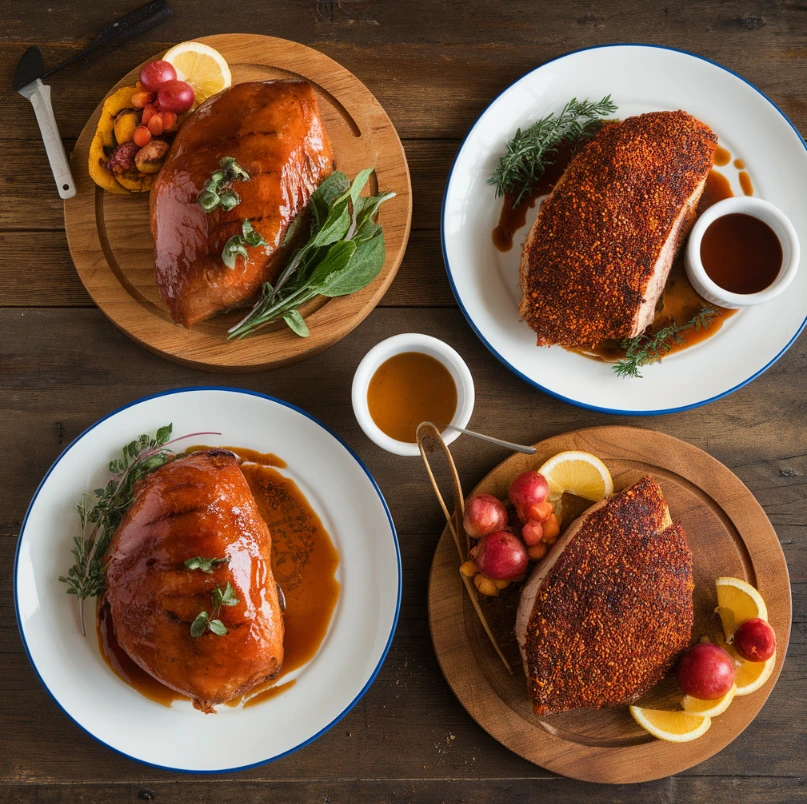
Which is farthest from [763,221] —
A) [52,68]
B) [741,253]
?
[52,68]

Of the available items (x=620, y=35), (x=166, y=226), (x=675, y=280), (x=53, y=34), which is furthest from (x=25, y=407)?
(x=620, y=35)

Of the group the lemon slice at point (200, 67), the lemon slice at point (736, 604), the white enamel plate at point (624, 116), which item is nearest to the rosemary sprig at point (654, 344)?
the white enamel plate at point (624, 116)

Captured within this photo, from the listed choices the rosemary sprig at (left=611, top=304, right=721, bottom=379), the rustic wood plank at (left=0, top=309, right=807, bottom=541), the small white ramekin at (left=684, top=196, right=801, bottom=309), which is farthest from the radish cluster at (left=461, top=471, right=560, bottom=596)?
the small white ramekin at (left=684, top=196, right=801, bottom=309)

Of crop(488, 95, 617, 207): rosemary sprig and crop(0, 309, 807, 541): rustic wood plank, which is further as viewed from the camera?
crop(0, 309, 807, 541): rustic wood plank

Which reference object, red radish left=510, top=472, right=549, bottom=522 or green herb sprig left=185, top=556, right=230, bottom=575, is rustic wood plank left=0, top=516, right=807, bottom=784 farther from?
green herb sprig left=185, top=556, right=230, bottom=575

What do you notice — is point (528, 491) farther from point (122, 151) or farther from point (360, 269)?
point (122, 151)
